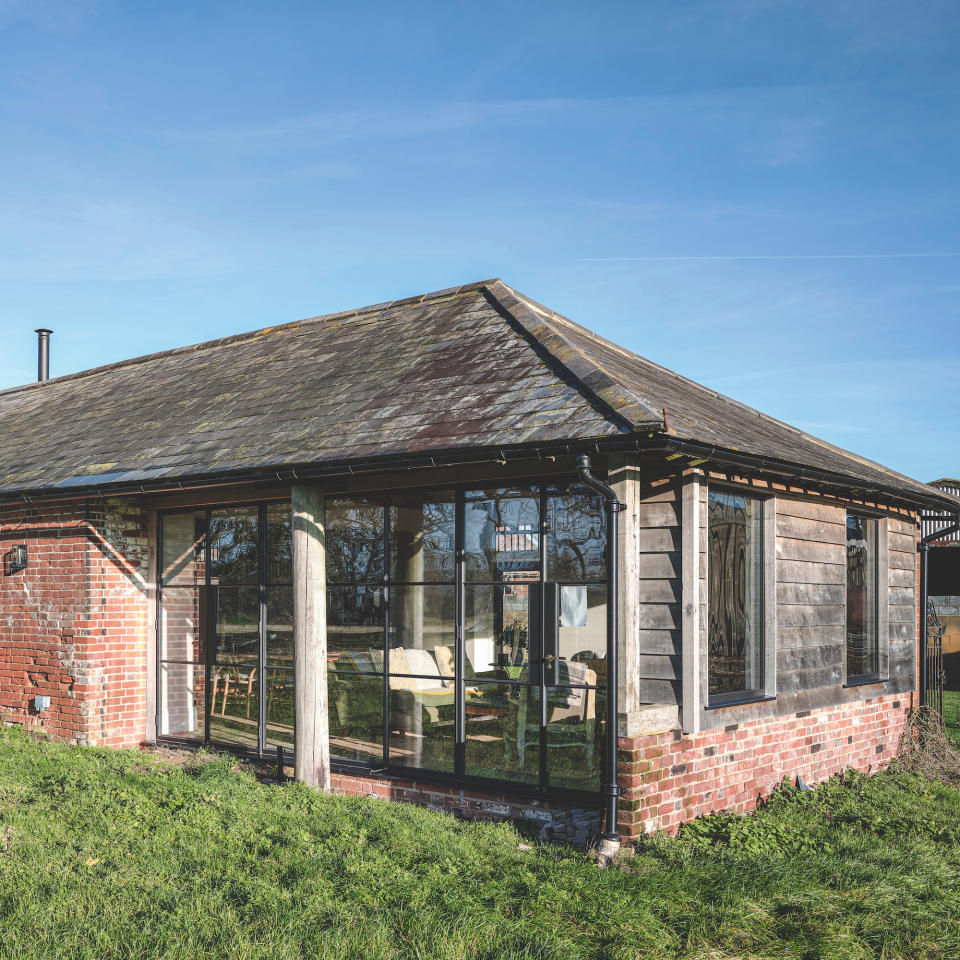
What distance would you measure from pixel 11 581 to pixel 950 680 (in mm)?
18001

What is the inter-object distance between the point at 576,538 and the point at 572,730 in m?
1.45

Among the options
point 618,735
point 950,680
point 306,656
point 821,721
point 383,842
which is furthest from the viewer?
point 950,680

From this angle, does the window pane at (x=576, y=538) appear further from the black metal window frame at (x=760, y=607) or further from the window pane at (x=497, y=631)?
the black metal window frame at (x=760, y=607)

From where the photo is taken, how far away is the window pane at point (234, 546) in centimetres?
916

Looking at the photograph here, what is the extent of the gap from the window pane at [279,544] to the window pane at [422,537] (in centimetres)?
125

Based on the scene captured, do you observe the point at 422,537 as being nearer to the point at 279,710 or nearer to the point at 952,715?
the point at 279,710

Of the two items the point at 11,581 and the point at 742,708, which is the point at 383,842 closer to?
the point at 742,708

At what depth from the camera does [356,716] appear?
8.44 meters

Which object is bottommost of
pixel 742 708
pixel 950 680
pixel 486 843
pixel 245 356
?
pixel 950 680

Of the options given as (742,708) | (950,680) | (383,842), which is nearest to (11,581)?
(383,842)

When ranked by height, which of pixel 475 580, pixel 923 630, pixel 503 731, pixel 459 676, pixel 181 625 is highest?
pixel 475 580

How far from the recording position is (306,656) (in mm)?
7602

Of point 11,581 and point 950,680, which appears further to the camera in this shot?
point 950,680

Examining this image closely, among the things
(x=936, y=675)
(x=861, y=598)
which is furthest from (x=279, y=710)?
(x=936, y=675)
